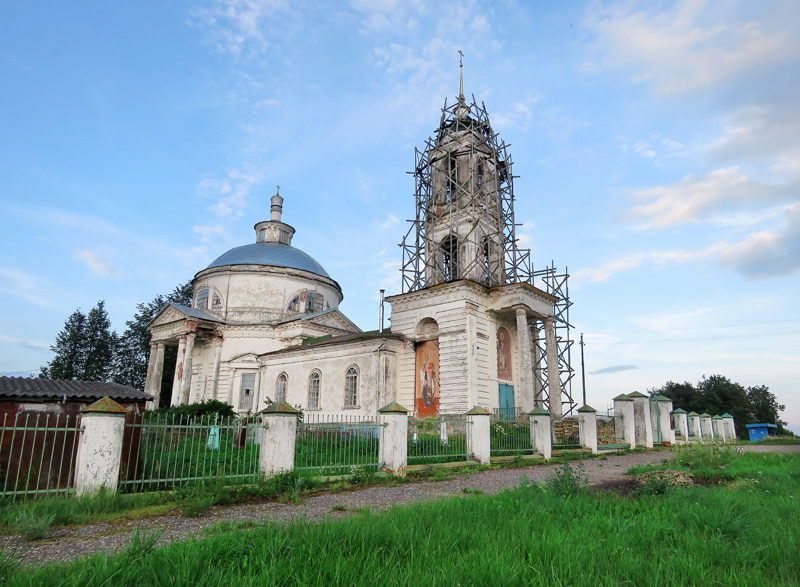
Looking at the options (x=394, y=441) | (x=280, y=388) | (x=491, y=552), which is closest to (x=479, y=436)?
(x=394, y=441)

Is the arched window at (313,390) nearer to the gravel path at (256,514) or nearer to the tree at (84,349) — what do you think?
the gravel path at (256,514)

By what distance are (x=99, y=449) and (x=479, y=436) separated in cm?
968

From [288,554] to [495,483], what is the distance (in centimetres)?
714

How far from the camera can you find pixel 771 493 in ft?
23.5

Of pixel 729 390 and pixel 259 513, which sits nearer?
pixel 259 513

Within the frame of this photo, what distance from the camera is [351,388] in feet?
78.0

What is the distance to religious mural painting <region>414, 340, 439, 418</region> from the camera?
848 inches

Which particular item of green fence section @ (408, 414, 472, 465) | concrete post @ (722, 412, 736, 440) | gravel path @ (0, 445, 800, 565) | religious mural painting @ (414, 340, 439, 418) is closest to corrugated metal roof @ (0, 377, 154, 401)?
gravel path @ (0, 445, 800, 565)

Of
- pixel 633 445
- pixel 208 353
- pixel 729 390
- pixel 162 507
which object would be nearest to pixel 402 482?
pixel 162 507

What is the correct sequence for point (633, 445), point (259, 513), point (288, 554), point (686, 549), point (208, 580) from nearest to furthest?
point (208, 580), point (288, 554), point (686, 549), point (259, 513), point (633, 445)

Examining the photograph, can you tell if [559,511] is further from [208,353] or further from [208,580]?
[208,353]

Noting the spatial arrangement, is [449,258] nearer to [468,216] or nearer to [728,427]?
[468,216]

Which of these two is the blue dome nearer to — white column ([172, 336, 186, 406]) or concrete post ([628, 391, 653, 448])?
white column ([172, 336, 186, 406])

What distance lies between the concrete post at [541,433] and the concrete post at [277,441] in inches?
354
